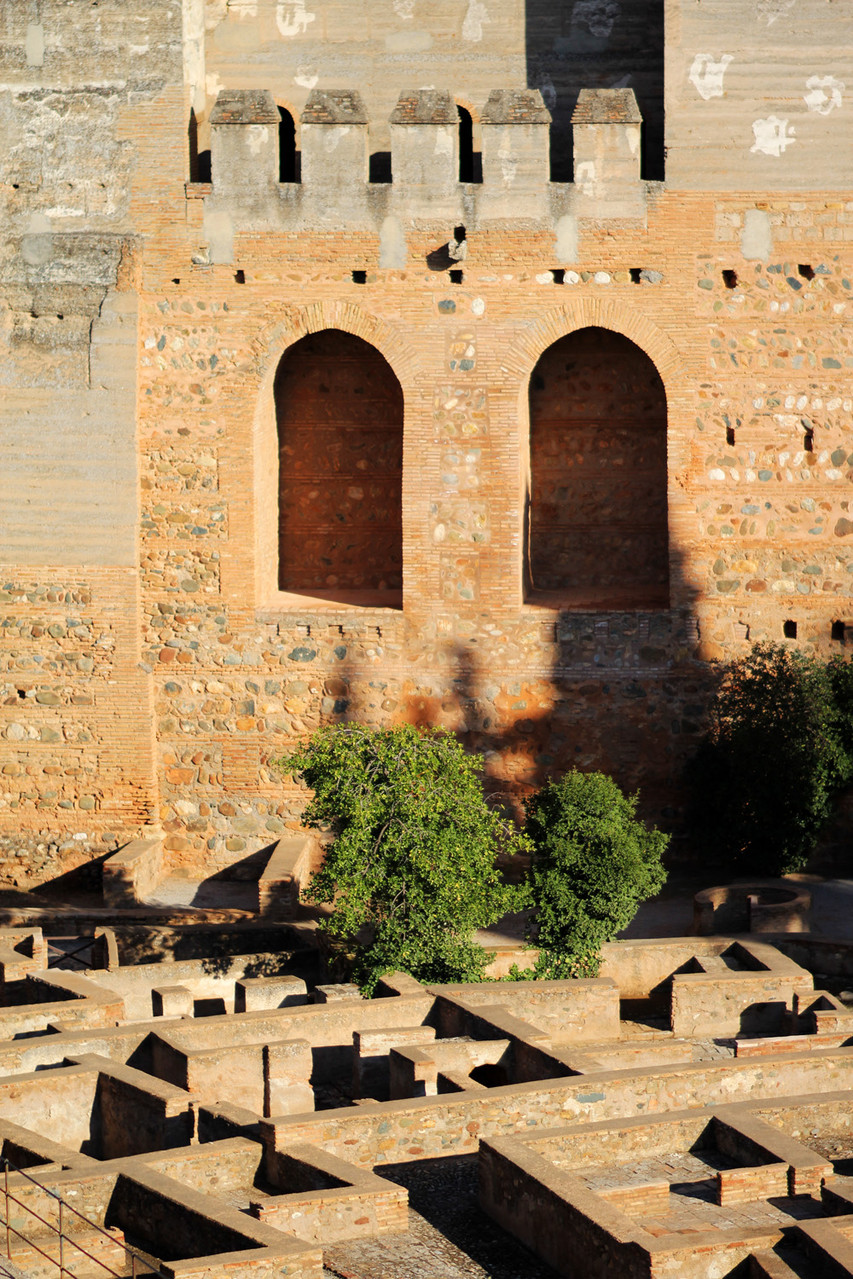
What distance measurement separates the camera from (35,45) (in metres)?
19.2

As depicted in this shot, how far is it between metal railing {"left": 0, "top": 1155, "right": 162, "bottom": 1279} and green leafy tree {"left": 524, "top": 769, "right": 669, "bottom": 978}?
222 inches

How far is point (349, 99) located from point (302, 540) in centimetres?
466

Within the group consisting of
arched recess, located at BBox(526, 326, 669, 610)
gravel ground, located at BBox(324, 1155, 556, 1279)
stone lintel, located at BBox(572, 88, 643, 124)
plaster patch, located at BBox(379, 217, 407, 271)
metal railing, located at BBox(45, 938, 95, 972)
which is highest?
stone lintel, located at BBox(572, 88, 643, 124)

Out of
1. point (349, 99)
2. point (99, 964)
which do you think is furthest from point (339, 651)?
point (349, 99)

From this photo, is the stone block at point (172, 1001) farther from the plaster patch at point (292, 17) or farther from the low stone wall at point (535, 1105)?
the plaster patch at point (292, 17)

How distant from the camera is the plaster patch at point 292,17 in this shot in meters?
20.5

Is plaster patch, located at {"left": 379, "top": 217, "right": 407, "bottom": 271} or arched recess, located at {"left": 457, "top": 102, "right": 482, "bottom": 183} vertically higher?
arched recess, located at {"left": 457, "top": 102, "right": 482, "bottom": 183}

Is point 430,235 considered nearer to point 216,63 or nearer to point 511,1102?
point 216,63

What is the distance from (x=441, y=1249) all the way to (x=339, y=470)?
35.3ft

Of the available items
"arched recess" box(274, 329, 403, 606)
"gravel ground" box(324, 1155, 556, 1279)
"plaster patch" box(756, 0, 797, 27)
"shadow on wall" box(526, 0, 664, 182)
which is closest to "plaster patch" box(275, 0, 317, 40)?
"shadow on wall" box(526, 0, 664, 182)

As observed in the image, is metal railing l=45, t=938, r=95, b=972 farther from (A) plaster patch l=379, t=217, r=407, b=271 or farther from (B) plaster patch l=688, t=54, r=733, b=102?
(B) plaster patch l=688, t=54, r=733, b=102

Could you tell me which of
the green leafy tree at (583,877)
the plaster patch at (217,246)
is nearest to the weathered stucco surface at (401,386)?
the plaster patch at (217,246)

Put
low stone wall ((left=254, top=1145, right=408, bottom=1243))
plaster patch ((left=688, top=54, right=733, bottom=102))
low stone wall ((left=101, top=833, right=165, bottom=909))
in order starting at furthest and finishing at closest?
plaster patch ((left=688, top=54, right=733, bottom=102))
low stone wall ((left=101, top=833, right=165, bottom=909))
low stone wall ((left=254, top=1145, right=408, bottom=1243))

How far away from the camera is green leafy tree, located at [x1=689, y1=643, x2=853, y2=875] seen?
1825cm
